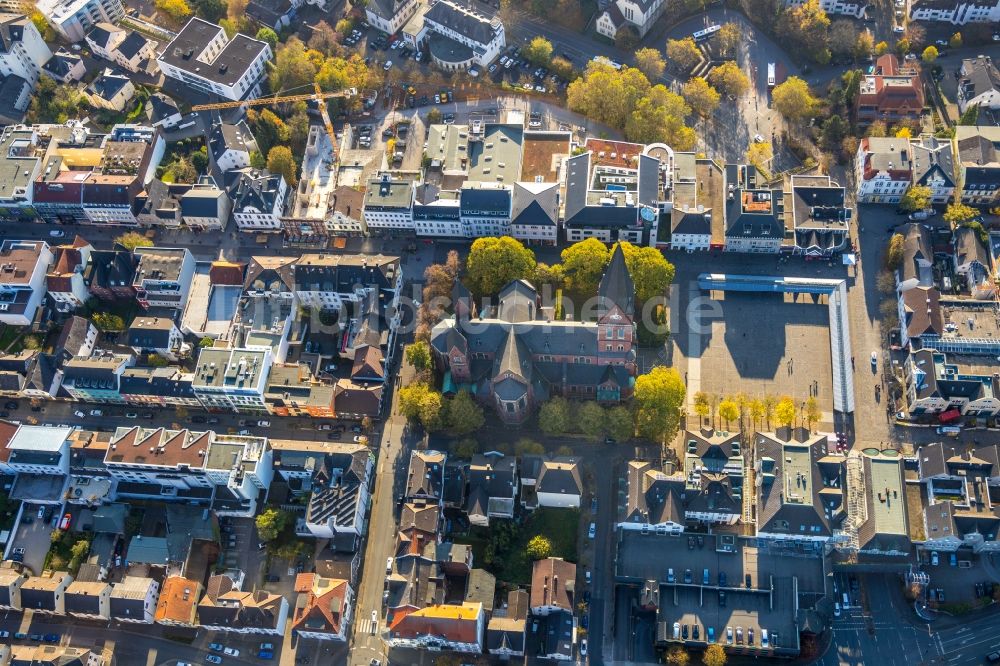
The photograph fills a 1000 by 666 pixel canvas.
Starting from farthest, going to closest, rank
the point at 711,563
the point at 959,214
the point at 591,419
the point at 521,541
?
the point at 959,214, the point at 591,419, the point at 521,541, the point at 711,563

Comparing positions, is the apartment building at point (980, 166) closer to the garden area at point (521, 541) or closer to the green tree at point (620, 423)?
the green tree at point (620, 423)

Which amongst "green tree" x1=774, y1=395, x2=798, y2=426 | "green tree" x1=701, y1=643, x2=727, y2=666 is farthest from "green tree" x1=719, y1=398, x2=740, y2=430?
"green tree" x1=701, y1=643, x2=727, y2=666

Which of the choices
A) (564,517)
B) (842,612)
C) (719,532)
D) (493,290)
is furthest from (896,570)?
(493,290)

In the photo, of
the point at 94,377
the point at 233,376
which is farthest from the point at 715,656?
the point at 94,377

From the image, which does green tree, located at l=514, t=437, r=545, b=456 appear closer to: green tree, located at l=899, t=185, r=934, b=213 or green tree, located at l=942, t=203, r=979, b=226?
green tree, located at l=899, t=185, r=934, b=213

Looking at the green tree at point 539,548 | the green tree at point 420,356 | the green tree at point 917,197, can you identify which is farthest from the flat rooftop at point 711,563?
the green tree at point 917,197

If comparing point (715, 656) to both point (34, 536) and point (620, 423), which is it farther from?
point (34, 536)
